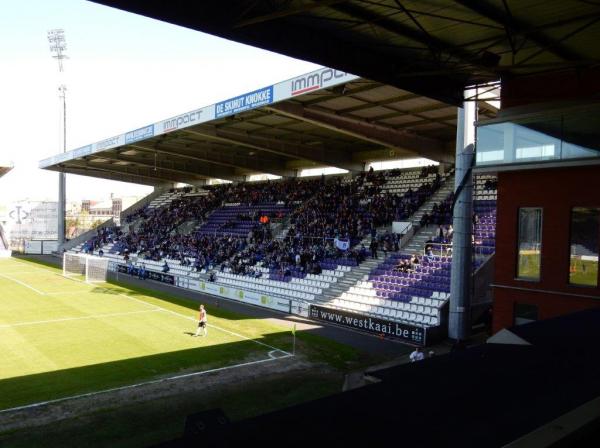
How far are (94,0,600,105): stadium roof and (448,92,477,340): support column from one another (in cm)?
629

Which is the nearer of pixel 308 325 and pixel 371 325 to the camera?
pixel 371 325

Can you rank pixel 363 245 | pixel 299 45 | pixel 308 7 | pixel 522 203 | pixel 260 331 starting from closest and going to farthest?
pixel 308 7, pixel 299 45, pixel 522 203, pixel 260 331, pixel 363 245

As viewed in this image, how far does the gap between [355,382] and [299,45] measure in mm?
9613

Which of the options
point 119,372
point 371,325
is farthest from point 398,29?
point 371,325

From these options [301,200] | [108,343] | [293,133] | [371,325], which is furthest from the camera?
[301,200]

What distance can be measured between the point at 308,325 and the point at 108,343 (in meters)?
8.86

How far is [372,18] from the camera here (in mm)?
10688

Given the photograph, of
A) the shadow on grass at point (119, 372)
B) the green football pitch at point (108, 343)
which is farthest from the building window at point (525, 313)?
the shadow on grass at point (119, 372)

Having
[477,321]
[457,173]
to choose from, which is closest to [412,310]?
[477,321]

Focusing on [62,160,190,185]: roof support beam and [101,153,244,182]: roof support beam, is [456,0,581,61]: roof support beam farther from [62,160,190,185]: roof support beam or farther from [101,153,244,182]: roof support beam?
A: [62,160,190,185]: roof support beam

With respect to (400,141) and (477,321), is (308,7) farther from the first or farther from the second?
(400,141)

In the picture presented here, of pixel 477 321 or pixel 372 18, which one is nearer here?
pixel 372 18

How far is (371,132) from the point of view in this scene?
96.4 feet

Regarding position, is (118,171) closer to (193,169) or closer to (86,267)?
(193,169)
